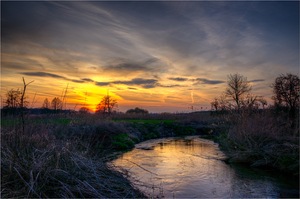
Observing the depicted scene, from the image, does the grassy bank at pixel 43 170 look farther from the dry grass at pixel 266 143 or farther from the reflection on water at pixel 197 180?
the dry grass at pixel 266 143

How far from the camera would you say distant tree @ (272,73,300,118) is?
21572 millimetres

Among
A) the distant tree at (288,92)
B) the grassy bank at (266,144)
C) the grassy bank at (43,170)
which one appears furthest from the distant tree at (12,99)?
the distant tree at (288,92)

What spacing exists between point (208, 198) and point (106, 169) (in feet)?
13.6

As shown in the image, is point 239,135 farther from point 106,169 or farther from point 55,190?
point 55,190

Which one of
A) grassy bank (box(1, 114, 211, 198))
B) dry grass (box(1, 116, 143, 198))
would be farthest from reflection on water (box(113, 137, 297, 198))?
dry grass (box(1, 116, 143, 198))

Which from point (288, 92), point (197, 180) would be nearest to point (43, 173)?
point (197, 180)

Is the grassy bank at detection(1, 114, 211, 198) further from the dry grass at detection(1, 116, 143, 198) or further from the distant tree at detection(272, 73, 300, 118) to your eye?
the distant tree at detection(272, 73, 300, 118)

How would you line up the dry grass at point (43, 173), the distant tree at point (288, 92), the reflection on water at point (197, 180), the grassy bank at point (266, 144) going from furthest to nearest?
the distant tree at point (288, 92), the grassy bank at point (266, 144), the reflection on water at point (197, 180), the dry grass at point (43, 173)

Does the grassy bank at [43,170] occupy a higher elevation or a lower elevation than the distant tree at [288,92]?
lower

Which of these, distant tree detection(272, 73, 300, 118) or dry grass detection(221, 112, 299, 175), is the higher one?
distant tree detection(272, 73, 300, 118)

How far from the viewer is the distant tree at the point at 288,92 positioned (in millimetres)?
21572

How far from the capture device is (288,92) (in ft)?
74.7

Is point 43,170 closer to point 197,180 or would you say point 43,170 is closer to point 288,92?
point 197,180

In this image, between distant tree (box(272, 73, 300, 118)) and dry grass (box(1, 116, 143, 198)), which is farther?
distant tree (box(272, 73, 300, 118))
